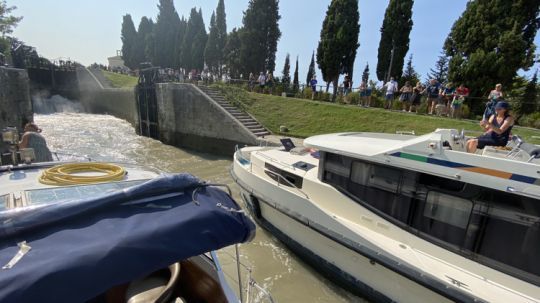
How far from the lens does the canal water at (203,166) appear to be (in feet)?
15.5

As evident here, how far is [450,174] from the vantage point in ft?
11.8

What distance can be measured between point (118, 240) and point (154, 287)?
32.9 inches

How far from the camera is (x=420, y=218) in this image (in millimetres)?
A: 3941

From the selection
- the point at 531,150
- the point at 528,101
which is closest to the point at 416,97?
the point at 528,101

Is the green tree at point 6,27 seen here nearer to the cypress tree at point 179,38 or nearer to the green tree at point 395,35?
the cypress tree at point 179,38

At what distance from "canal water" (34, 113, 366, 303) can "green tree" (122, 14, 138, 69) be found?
73.1ft

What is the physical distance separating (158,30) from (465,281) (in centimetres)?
4385

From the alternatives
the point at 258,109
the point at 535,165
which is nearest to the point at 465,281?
the point at 535,165

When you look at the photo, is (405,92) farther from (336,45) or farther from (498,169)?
(498,169)

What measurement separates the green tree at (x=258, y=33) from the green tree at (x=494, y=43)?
16.7 metres

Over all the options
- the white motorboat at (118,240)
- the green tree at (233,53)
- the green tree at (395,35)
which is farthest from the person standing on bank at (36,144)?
the green tree at (233,53)

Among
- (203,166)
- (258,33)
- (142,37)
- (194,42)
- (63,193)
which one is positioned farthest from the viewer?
(142,37)

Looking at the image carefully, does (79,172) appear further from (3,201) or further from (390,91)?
(390,91)

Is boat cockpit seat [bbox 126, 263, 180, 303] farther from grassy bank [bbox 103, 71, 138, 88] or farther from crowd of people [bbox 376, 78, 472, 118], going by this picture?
grassy bank [bbox 103, 71, 138, 88]
